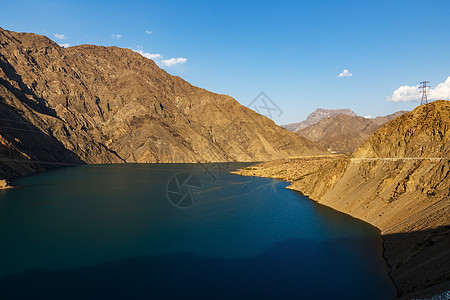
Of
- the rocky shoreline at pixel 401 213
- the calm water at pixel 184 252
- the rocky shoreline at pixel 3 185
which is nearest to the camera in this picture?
the rocky shoreline at pixel 401 213

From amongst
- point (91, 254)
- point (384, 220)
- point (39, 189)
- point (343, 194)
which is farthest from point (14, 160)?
point (384, 220)

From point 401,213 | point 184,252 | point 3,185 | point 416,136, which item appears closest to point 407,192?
point 401,213

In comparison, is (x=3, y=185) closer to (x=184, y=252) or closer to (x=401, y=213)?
(x=184, y=252)

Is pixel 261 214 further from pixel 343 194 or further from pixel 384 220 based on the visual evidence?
pixel 384 220

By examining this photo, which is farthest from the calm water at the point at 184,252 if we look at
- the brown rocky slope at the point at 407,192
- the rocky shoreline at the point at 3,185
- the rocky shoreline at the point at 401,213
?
the rocky shoreline at the point at 3,185

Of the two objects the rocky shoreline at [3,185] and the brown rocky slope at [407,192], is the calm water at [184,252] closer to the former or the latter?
the brown rocky slope at [407,192]
